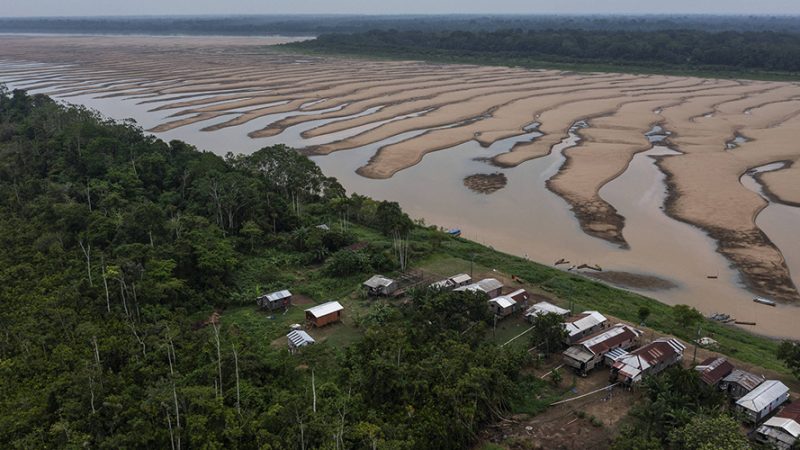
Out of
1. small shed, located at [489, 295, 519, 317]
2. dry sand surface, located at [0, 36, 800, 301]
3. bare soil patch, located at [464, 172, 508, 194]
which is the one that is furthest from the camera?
bare soil patch, located at [464, 172, 508, 194]

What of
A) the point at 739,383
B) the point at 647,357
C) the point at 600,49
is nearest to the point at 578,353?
the point at 647,357

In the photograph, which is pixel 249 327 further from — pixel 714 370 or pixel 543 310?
pixel 714 370

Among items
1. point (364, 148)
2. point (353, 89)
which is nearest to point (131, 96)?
point (353, 89)

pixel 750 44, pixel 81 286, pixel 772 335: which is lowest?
pixel 772 335

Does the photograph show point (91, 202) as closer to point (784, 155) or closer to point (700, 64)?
point (784, 155)

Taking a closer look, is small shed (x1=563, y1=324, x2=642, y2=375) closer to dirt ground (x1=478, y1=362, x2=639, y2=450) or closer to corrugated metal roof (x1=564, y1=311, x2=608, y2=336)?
corrugated metal roof (x1=564, y1=311, x2=608, y2=336)

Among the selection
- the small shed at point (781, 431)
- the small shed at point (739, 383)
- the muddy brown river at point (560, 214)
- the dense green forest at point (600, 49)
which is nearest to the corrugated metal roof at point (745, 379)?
the small shed at point (739, 383)

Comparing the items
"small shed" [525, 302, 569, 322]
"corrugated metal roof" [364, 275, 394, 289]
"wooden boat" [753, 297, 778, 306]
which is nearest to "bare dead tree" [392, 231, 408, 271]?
"corrugated metal roof" [364, 275, 394, 289]
